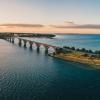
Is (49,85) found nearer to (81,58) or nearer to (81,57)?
(81,58)

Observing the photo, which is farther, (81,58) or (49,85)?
(81,58)

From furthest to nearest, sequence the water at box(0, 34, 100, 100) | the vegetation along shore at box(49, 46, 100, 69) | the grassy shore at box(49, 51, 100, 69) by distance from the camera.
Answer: the vegetation along shore at box(49, 46, 100, 69)
the grassy shore at box(49, 51, 100, 69)
the water at box(0, 34, 100, 100)

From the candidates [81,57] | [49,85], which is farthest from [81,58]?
[49,85]

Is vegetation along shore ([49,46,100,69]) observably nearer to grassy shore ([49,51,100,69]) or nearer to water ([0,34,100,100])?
grassy shore ([49,51,100,69])

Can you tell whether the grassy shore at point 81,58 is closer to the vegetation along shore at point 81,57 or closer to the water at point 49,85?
the vegetation along shore at point 81,57

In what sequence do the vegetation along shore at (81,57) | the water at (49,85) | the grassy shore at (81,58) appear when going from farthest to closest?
the vegetation along shore at (81,57) → the grassy shore at (81,58) → the water at (49,85)

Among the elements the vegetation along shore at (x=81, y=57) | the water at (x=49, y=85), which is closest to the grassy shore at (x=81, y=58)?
the vegetation along shore at (x=81, y=57)

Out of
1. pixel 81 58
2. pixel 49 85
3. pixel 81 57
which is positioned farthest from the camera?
pixel 81 57

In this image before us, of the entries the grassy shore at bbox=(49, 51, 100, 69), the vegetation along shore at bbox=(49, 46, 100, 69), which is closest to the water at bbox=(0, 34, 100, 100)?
the grassy shore at bbox=(49, 51, 100, 69)

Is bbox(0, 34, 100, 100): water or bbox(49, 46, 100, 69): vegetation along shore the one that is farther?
bbox(49, 46, 100, 69): vegetation along shore

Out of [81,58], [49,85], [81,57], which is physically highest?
[49,85]

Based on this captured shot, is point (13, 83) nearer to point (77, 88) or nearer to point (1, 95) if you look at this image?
point (1, 95)

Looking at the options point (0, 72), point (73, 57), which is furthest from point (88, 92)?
point (73, 57)
